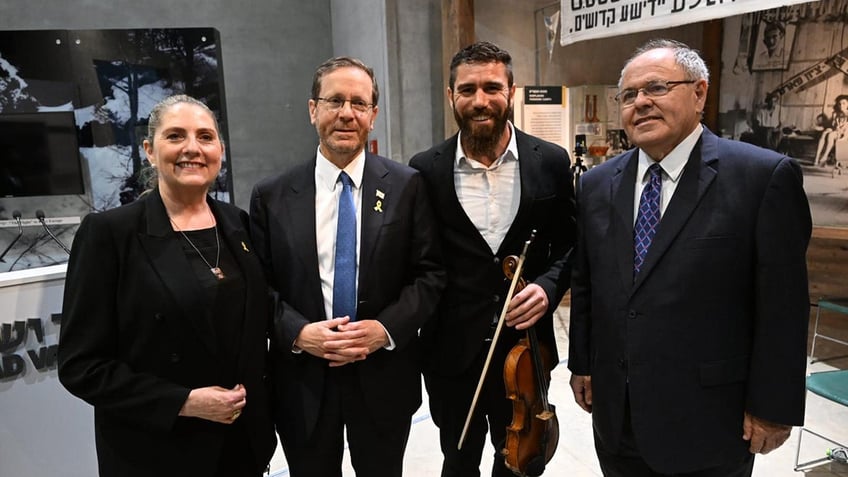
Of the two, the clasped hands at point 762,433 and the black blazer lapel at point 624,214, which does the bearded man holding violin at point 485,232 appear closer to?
the black blazer lapel at point 624,214

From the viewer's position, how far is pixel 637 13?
369 cm

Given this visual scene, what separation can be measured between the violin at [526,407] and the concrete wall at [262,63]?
5.05 meters

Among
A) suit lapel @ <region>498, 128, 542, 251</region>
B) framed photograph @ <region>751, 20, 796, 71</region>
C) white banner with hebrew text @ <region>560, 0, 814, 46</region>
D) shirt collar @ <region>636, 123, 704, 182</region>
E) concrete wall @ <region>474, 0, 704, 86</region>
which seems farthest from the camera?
concrete wall @ <region>474, 0, 704, 86</region>

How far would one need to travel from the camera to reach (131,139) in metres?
5.07

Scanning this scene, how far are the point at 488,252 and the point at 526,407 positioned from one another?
1.78ft

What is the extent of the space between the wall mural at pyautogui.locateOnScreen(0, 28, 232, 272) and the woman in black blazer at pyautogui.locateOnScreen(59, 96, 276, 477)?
3515mm

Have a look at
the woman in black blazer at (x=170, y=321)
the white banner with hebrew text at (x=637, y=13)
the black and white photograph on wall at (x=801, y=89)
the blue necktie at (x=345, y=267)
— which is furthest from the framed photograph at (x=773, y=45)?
the woman in black blazer at (x=170, y=321)

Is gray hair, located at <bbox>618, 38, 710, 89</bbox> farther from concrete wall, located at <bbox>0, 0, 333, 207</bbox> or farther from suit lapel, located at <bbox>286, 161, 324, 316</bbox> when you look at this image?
concrete wall, located at <bbox>0, 0, 333, 207</bbox>

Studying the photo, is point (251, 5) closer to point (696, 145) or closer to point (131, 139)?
point (131, 139)

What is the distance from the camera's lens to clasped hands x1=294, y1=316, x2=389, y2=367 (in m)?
1.65

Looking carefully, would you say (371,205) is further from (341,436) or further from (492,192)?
(341,436)

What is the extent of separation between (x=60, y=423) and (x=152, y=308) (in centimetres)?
131

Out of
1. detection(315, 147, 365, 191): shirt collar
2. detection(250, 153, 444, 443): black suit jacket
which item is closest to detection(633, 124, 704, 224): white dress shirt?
detection(250, 153, 444, 443): black suit jacket

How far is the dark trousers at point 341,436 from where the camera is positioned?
5.81 feet
